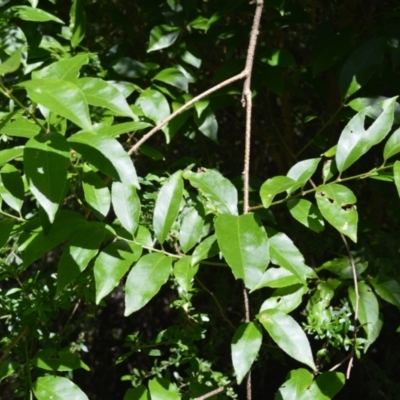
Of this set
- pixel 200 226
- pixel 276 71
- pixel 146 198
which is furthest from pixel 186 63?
pixel 200 226

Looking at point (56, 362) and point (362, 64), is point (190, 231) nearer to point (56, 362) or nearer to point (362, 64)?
point (56, 362)

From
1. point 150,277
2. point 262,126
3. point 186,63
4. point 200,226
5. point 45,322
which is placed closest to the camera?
point 150,277

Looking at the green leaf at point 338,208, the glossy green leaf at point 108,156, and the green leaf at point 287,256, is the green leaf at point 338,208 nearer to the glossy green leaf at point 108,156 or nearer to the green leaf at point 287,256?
the green leaf at point 287,256

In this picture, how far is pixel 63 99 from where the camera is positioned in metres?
0.83

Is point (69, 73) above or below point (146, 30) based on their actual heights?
above

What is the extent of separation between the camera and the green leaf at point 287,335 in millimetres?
946

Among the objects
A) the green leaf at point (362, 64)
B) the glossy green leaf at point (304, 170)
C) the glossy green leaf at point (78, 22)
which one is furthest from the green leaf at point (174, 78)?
the glossy green leaf at point (304, 170)

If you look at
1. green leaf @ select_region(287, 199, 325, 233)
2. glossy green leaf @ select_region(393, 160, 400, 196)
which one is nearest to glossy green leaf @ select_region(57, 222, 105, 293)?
green leaf @ select_region(287, 199, 325, 233)

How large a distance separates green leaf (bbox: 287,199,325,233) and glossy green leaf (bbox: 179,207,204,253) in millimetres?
154

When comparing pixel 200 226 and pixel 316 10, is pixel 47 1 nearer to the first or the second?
pixel 316 10

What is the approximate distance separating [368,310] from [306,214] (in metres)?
0.33

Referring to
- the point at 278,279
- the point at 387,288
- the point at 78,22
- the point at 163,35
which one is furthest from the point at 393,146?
the point at 78,22

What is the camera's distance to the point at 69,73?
3.29 feet

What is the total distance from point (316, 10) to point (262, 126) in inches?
16.1
